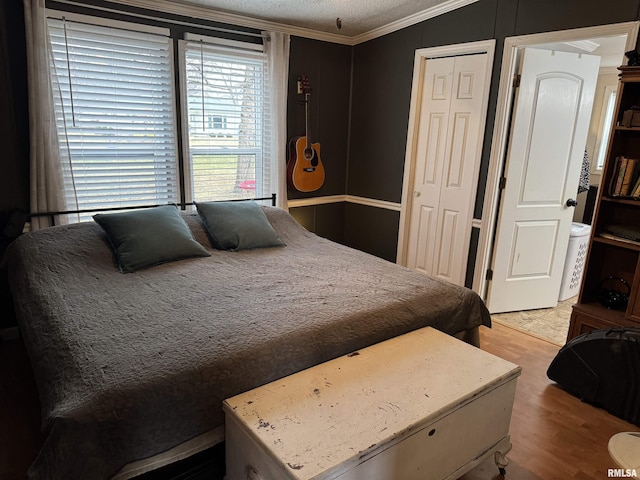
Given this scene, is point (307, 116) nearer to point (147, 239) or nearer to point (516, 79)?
point (516, 79)

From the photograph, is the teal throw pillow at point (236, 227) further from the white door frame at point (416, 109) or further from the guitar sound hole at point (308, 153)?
the white door frame at point (416, 109)

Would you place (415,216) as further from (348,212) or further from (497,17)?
(497,17)

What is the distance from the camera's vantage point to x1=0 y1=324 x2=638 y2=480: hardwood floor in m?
1.87

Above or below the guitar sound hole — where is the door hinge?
above

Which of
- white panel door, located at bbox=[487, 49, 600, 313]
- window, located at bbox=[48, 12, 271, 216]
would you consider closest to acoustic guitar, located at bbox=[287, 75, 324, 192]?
window, located at bbox=[48, 12, 271, 216]

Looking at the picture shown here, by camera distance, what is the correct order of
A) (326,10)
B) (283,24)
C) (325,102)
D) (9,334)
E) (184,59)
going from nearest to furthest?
(9,334)
(184,59)
(326,10)
(283,24)
(325,102)

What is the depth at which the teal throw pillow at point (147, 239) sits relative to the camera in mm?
2444

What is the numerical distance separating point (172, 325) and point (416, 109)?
290cm

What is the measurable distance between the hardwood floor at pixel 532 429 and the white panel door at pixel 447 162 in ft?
3.99

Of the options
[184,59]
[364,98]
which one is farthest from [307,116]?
[184,59]

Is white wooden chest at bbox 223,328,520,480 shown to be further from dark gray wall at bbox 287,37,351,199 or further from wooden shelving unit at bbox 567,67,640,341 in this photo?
dark gray wall at bbox 287,37,351,199

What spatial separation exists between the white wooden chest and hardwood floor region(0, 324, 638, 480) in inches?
9.7

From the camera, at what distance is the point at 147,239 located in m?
2.53

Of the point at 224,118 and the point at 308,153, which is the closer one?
the point at 224,118
